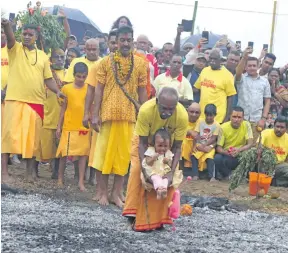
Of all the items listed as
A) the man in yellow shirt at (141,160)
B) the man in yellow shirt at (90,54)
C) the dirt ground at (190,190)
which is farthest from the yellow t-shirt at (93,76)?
the man in yellow shirt at (141,160)

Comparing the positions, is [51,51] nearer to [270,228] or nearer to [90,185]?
[90,185]

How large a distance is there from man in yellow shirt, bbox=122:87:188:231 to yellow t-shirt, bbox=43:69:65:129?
11.2 feet

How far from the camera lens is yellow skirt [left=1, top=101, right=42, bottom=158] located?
29.2ft

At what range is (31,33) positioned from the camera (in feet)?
29.2

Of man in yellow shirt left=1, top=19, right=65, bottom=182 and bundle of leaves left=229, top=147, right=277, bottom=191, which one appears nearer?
man in yellow shirt left=1, top=19, right=65, bottom=182

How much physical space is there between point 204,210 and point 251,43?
590 cm

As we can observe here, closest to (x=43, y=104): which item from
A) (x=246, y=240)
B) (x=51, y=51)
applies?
(x=51, y=51)

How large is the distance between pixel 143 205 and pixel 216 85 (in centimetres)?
499

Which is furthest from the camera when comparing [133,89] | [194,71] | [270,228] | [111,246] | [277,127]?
[194,71]

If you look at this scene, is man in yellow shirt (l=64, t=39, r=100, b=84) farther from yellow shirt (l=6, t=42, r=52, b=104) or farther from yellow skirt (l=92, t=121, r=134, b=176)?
yellow skirt (l=92, t=121, r=134, b=176)

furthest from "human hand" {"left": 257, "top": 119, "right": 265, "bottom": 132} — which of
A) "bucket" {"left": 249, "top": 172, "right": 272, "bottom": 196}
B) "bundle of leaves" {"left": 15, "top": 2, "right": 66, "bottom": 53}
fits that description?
"bundle of leaves" {"left": 15, "top": 2, "right": 66, "bottom": 53}

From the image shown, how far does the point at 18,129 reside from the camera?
29.3ft

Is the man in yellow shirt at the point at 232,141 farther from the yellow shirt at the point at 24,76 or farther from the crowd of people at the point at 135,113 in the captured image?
the yellow shirt at the point at 24,76

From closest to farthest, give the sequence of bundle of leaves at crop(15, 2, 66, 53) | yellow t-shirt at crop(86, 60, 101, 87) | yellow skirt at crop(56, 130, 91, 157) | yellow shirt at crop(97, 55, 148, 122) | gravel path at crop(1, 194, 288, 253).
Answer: gravel path at crop(1, 194, 288, 253) < yellow shirt at crop(97, 55, 148, 122) < yellow t-shirt at crop(86, 60, 101, 87) < yellow skirt at crop(56, 130, 91, 157) < bundle of leaves at crop(15, 2, 66, 53)
